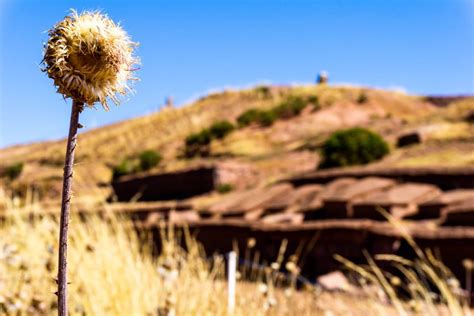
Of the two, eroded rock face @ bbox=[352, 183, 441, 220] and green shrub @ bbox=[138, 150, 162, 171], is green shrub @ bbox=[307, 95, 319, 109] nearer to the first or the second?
green shrub @ bbox=[138, 150, 162, 171]

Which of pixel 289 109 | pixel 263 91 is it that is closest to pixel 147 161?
pixel 289 109

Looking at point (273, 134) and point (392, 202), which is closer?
point (392, 202)

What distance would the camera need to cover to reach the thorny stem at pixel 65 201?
1.02 meters

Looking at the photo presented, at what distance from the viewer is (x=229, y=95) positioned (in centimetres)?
4772

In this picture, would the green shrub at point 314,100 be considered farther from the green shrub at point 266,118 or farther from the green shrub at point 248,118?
the green shrub at point 248,118

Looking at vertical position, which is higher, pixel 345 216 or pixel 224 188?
pixel 224 188

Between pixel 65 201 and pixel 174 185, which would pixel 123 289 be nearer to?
pixel 65 201

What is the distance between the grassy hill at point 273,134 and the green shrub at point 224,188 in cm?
75

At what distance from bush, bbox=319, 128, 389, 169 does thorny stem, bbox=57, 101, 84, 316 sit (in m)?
15.9

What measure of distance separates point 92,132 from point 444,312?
48.7 meters

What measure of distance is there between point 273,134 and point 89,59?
31.5 m

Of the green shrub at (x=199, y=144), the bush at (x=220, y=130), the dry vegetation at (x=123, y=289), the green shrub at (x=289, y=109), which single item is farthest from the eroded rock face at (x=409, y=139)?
the green shrub at (x=289, y=109)

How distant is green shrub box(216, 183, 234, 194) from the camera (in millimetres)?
14742

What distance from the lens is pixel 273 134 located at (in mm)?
32562
